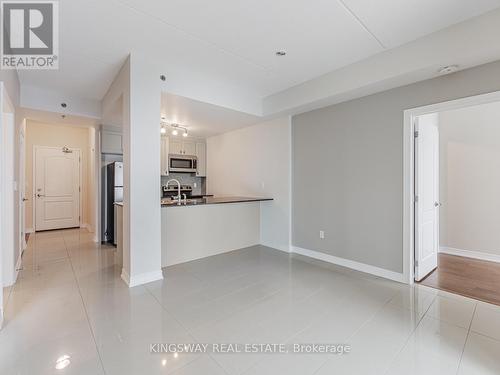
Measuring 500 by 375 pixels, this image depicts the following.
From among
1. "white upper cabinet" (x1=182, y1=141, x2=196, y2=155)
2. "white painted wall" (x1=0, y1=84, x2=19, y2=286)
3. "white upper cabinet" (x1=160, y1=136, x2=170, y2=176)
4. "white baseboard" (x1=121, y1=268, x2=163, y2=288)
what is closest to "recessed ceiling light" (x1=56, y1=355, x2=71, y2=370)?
"white baseboard" (x1=121, y1=268, x2=163, y2=288)

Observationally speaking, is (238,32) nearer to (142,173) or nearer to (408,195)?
(142,173)

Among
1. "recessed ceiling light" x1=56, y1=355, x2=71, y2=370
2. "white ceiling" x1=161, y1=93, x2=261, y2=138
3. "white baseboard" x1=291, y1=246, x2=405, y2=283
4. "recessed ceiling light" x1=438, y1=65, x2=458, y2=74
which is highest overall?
"white ceiling" x1=161, y1=93, x2=261, y2=138

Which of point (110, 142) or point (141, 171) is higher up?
point (110, 142)

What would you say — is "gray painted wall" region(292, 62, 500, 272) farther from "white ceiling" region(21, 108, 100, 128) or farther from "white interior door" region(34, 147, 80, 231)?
"white interior door" region(34, 147, 80, 231)

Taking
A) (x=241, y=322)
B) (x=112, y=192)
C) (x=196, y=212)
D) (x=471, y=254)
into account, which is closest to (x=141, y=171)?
(x=196, y=212)

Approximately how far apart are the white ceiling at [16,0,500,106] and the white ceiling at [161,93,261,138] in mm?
382

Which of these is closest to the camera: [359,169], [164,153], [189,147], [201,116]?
[359,169]

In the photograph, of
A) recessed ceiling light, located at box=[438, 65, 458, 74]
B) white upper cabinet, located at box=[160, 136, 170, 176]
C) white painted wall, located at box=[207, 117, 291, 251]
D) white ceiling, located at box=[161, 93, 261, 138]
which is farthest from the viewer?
white upper cabinet, located at box=[160, 136, 170, 176]

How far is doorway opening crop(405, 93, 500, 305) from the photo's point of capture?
9.57ft

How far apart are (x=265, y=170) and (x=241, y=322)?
3.03 m

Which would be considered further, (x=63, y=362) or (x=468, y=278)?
(x=468, y=278)

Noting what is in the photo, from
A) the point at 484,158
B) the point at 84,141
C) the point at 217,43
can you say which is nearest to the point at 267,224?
the point at 217,43

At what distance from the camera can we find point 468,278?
307 cm

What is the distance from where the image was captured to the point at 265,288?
2.79m
